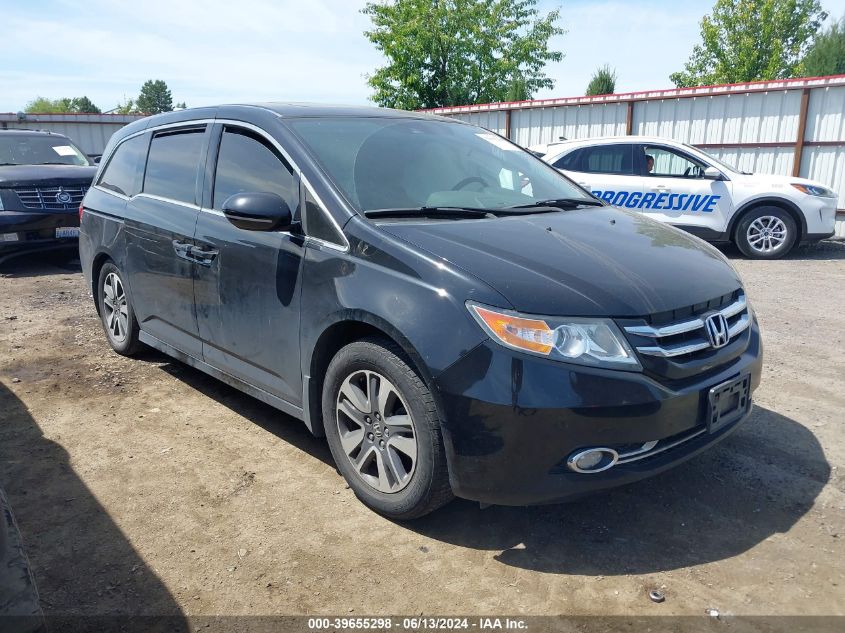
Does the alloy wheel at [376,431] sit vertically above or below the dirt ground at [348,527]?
above

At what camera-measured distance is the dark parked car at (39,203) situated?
8344 millimetres

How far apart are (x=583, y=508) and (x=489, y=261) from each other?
47.7 inches

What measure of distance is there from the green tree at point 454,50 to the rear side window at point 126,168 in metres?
25.1

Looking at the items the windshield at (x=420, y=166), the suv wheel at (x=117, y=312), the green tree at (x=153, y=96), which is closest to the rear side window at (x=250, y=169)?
the windshield at (x=420, y=166)

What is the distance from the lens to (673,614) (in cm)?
230

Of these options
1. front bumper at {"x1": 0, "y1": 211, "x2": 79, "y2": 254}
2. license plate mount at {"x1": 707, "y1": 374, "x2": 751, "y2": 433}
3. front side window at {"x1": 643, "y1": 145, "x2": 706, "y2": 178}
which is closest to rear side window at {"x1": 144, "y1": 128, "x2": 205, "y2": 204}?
license plate mount at {"x1": 707, "y1": 374, "x2": 751, "y2": 433}

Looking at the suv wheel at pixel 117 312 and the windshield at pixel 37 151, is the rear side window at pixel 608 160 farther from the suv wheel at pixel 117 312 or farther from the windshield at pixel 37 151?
the windshield at pixel 37 151

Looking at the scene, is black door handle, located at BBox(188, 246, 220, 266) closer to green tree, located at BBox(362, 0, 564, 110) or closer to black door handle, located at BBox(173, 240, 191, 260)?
black door handle, located at BBox(173, 240, 191, 260)

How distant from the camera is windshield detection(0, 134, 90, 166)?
9.40 meters

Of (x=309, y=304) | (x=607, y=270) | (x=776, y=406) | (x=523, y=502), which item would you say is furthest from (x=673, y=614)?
(x=776, y=406)

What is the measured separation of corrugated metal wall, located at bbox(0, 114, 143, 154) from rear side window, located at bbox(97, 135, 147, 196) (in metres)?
18.5

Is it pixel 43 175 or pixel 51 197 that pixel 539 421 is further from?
pixel 43 175

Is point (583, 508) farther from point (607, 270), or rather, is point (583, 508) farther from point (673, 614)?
point (607, 270)

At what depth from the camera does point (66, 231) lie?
8703mm
